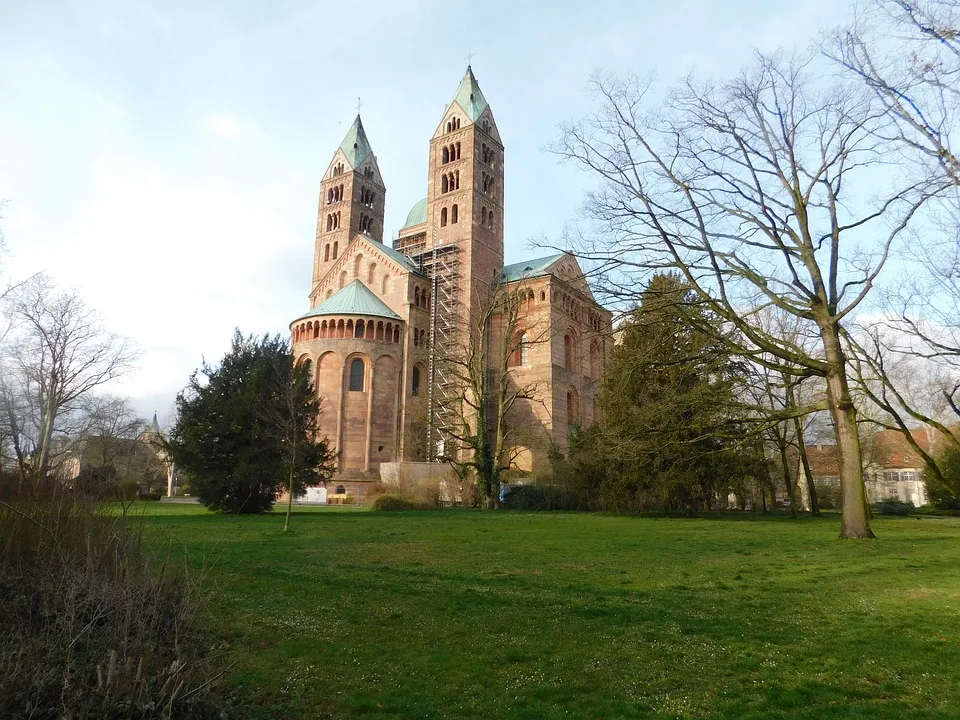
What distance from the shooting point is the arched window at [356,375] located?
148ft

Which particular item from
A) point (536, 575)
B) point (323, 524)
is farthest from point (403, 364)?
point (536, 575)

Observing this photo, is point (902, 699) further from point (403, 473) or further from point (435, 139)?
point (435, 139)

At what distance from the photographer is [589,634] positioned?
6047mm

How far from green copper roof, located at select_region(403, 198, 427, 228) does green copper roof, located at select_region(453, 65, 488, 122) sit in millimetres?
14779

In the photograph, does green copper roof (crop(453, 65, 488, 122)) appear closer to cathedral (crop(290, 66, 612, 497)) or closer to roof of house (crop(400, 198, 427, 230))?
cathedral (crop(290, 66, 612, 497))

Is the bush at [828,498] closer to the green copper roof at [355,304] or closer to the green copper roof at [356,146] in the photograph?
the green copper roof at [355,304]

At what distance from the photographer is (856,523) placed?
578 inches

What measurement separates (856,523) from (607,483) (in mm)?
12592

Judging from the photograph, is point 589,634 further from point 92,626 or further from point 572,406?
point 572,406

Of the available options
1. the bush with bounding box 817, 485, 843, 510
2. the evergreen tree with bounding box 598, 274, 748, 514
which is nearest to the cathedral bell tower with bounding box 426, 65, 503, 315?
the evergreen tree with bounding box 598, 274, 748, 514

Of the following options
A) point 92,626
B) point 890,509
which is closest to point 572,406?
point 890,509

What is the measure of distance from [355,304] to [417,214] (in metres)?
24.6

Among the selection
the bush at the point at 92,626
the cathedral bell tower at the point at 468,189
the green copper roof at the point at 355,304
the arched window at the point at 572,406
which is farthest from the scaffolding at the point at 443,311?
the bush at the point at 92,626

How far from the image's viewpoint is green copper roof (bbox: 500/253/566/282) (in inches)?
1992
